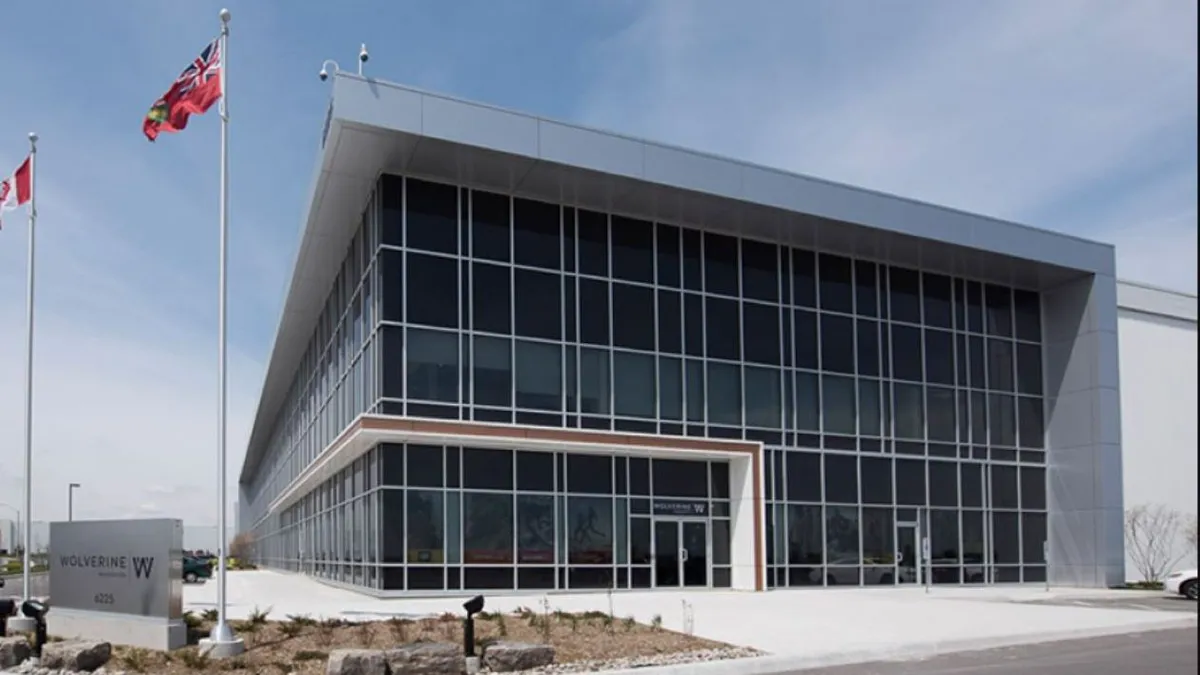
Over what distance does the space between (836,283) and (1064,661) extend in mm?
20645

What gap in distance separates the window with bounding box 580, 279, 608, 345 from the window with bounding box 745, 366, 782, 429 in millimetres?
4842

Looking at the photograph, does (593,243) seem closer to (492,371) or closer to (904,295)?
(492,371)

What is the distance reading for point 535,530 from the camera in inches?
1166

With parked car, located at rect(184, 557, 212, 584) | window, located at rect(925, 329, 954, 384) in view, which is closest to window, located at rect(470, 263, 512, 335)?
window, located at rect(925, 329, 954, 384)

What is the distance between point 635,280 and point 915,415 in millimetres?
10795

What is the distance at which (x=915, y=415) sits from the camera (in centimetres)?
A: 3638

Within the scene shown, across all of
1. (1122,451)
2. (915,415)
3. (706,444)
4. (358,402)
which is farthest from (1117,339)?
(358,402)

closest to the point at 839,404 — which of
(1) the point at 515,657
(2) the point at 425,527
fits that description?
(2) the point at 425,527

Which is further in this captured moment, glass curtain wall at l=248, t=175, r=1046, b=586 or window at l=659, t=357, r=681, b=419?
window at l=659, t=357, r=681, b=419

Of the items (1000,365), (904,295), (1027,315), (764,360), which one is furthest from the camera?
(1027,315)

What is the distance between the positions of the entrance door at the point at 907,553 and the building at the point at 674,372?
0.35 ft

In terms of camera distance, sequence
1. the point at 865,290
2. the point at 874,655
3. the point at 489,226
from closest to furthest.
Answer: the point at 874,655 < the point at 489,226 < the point at 865,290

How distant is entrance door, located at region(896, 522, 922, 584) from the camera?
35.6 meters

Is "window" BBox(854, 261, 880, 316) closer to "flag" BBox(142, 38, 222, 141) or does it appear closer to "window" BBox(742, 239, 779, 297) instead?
"window" BBox(742, 239, 779, 297)
